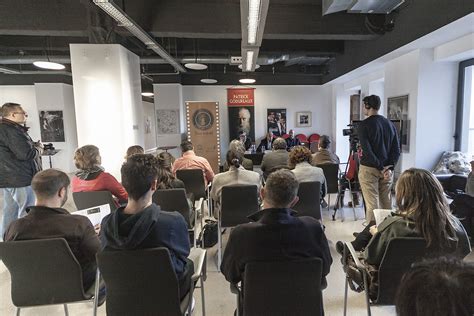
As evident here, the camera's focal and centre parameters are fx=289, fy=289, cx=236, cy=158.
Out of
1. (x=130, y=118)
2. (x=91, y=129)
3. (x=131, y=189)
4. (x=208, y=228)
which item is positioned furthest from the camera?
(x=130, y=118)

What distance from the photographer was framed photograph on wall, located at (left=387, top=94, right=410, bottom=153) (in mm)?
4844

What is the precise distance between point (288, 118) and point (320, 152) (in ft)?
18.3

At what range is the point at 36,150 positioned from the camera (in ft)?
10.9

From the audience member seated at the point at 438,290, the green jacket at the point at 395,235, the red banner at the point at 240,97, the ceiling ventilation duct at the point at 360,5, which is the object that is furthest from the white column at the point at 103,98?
the red banner at the point at 240,97

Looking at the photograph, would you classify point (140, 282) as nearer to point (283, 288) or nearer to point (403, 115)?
point (283, 288)

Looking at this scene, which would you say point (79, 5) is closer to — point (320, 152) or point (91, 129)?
point (91, 129)

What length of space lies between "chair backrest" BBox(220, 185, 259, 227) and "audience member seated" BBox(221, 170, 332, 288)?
1224mm

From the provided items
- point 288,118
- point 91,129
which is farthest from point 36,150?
point 288,118

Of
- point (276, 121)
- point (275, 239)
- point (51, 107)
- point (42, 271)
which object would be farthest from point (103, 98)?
point (276, 121)

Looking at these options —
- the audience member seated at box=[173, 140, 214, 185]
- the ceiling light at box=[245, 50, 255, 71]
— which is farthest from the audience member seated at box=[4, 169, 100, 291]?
the ceiling light at box=[245, 50, 255, 71]

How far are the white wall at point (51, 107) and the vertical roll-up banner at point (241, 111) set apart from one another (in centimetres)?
493

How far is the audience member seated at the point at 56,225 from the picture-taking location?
160 cm

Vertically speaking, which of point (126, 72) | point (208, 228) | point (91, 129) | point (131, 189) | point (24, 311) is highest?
point (126, 72)

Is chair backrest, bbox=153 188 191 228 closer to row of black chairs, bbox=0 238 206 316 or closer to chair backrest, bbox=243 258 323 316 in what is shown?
row of black chairs, bbox=0 238 206 316
